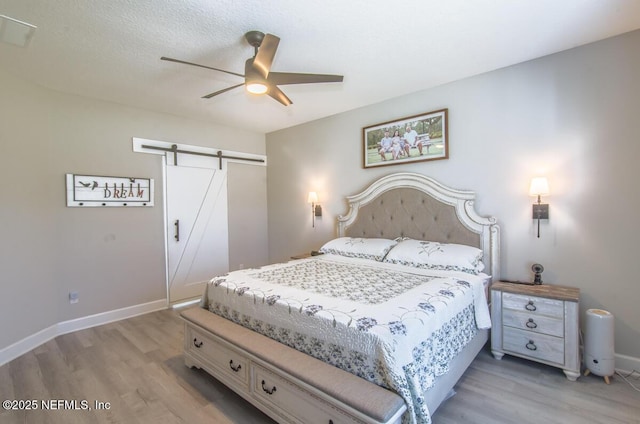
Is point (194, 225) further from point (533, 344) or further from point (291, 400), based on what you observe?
point (533, 344)

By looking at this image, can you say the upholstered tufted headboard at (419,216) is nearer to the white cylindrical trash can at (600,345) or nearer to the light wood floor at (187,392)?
the white cylindrical trash can at (600,345)

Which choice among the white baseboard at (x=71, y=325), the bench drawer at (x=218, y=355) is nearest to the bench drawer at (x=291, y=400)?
the bench drawer at (x=218, y=355)

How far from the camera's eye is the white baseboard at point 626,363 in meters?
2.33

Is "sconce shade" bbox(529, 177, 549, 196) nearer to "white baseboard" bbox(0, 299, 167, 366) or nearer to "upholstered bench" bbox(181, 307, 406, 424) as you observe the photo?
"upholstered bench" bbox(181, 307, 406, 424)

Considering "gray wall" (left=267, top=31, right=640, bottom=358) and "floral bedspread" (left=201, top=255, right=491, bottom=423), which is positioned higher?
"gray wall" (left=267, top=31, right=640, bottom=358)

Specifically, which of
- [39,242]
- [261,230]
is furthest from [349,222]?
[39,242]

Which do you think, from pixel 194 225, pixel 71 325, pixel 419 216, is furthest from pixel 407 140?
pixel 71 325

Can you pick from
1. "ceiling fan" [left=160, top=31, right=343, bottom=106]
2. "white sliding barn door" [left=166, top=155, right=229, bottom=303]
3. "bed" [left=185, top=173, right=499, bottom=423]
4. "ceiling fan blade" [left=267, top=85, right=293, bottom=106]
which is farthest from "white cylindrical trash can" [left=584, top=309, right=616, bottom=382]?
"white sliding barn door" [left=166, top=155, right=229, bottom=303]

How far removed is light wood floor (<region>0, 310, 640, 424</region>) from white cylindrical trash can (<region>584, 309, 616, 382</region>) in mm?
103

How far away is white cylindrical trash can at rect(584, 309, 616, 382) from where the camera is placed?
7.30ft

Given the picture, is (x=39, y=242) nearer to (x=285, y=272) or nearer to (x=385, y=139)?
(x=285, y=272)

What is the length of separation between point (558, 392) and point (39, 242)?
188 inches

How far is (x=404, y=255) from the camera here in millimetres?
3004

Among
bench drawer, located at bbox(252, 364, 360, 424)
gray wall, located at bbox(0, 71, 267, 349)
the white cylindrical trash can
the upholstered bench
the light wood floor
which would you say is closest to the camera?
the upholstered bench
